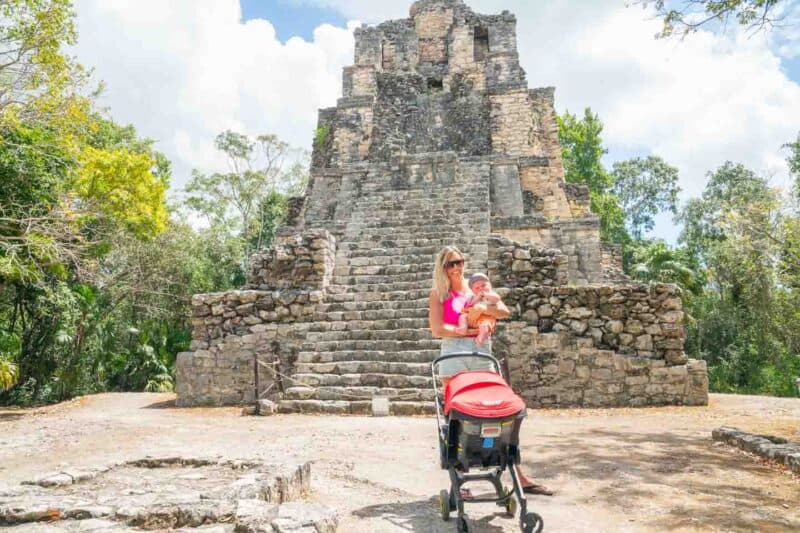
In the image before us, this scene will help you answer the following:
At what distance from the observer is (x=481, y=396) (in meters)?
2.81

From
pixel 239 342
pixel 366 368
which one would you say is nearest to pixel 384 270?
pixel 366 368

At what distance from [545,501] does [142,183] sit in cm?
1156

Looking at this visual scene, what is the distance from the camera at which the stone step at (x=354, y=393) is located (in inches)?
286

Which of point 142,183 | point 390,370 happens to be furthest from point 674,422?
point 142,183

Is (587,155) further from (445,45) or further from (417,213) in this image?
(417,213)

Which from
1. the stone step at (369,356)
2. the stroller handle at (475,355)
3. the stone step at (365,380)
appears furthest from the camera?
the stone step at (369,356)

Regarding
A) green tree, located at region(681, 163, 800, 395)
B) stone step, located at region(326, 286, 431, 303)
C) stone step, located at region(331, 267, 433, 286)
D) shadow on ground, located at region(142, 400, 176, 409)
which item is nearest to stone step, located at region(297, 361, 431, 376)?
stone step, located at region(326, 286, 431, 303)

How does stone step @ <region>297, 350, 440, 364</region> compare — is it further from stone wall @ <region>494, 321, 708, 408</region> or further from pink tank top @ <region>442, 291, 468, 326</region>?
pink tank top @ <region>442, 291, 468, 326</region>

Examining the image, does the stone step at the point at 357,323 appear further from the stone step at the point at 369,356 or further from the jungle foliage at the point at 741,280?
the jungle foliage at the point at 741,280

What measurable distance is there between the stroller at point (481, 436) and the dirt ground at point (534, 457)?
1.00 feet

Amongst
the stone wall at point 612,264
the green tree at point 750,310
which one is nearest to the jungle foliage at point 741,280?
the green tree at point 750,310

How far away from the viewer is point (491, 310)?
3344mm

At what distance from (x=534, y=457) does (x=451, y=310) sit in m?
1.93

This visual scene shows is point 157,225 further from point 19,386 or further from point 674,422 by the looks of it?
point 674,422
